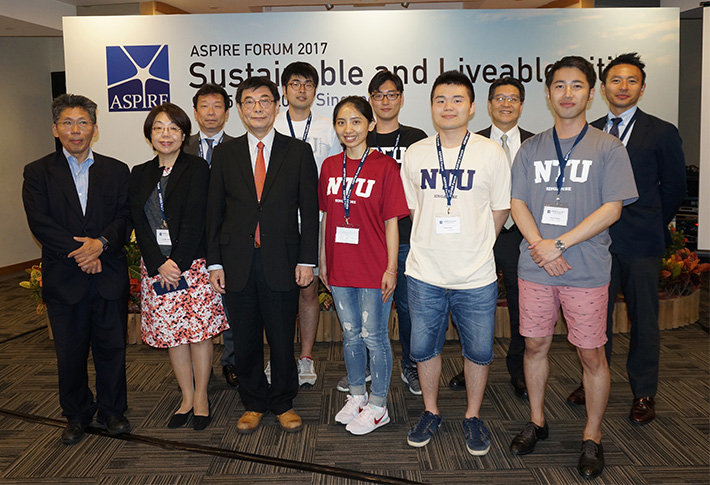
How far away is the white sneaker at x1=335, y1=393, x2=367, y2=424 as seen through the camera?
321 cm

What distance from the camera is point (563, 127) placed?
2.66 meters

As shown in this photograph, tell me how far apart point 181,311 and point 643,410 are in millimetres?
2545

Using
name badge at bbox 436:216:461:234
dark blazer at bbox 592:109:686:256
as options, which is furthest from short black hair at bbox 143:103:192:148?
dark blazer at bbox 592:109:686:256

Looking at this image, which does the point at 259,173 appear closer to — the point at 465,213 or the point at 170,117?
the point at 170,117

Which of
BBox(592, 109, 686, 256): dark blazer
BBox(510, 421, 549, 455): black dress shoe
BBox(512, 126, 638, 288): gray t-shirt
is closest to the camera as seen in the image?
BBox(512, 126, 638, 288): gray t-shirt

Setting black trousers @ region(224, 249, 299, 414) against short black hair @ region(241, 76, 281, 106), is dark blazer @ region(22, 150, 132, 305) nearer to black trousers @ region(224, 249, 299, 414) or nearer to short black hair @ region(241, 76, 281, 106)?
black trousers @ region(224, 249, 299, 414)

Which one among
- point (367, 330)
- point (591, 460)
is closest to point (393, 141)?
point (367, 330)

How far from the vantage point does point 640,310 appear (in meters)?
3.21

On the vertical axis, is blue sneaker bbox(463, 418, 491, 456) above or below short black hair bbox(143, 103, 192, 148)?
below

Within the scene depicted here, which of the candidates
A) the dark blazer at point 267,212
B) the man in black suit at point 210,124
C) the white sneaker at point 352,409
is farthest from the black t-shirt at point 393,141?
the white sneaker at point 352,409

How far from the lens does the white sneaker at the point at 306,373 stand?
3.81m

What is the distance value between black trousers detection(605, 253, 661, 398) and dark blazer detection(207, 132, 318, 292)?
166 centimetres

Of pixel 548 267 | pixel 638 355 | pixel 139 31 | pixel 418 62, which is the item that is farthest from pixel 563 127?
pixel 139 31

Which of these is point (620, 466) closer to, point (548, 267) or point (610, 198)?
point (548, 267)
